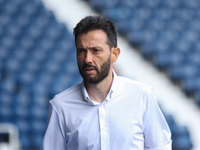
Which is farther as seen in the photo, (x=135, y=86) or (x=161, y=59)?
(x=161, y=59)

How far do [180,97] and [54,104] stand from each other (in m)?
3.21

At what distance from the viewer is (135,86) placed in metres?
1.08

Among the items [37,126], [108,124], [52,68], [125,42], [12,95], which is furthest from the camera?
[125,42]

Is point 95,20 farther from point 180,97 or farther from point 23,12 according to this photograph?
point 23,12

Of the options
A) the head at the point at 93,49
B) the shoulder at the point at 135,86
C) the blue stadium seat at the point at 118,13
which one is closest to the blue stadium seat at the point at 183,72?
the blue stadium seat at the point at 118,13

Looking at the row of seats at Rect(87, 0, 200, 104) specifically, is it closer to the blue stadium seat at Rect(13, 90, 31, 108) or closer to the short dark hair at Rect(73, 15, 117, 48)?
the blue stadium seat at Rect(13, 90, 31, 108)

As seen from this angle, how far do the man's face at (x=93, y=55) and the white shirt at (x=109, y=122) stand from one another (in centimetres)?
8

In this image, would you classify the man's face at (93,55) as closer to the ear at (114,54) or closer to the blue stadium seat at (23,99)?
the ear at (114,54)

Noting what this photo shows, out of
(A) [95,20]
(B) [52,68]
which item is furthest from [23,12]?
→ (A) [95,20]

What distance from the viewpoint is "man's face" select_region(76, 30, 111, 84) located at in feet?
3.20

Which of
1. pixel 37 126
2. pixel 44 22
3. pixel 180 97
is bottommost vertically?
pixel 37 126

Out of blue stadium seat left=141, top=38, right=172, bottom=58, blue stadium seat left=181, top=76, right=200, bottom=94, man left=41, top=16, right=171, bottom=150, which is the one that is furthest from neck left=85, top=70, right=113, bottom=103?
blue stadium seat left=141, top=38, right=172, bottom=58

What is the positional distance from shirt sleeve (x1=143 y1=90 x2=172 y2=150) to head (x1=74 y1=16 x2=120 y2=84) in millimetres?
197

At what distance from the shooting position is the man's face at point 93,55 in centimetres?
98
